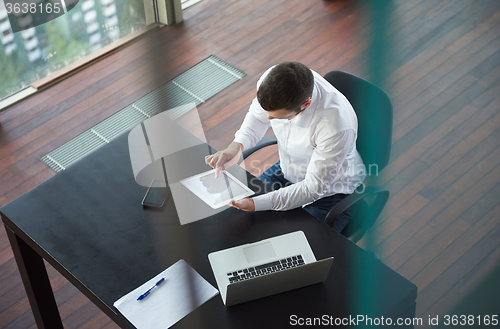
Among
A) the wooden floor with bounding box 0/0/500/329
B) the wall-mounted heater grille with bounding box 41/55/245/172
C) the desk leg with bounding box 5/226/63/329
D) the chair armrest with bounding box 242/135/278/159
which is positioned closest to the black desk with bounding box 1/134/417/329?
the desk leg with bounding box 5/226/63/329

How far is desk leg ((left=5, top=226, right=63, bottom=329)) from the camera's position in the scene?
1.84 metres

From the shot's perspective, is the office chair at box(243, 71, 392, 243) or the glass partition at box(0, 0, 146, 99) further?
the glass partition at box(0, 0, 146, 99)

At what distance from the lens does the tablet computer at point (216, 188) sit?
1807 millimetres

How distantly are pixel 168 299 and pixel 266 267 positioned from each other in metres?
0.32

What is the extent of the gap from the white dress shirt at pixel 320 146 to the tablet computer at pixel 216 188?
97mm

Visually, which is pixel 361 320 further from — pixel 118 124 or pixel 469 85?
pixel 469 85

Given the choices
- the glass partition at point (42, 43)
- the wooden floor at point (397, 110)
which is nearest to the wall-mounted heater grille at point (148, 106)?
the wooden floor at point (397, 110)

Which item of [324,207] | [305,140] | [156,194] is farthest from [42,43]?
[324,207]

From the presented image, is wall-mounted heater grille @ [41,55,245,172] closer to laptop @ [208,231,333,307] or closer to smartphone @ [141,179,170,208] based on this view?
smartphone @ [141,179,170,208]

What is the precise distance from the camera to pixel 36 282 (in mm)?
1970

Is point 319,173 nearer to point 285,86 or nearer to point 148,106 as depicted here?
point 285,86

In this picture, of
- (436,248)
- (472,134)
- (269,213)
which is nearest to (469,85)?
(472,134)

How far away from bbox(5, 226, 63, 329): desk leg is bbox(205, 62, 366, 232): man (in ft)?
2.52

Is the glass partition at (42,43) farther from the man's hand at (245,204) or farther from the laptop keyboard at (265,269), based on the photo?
the laptop keyboard at (265,269)
